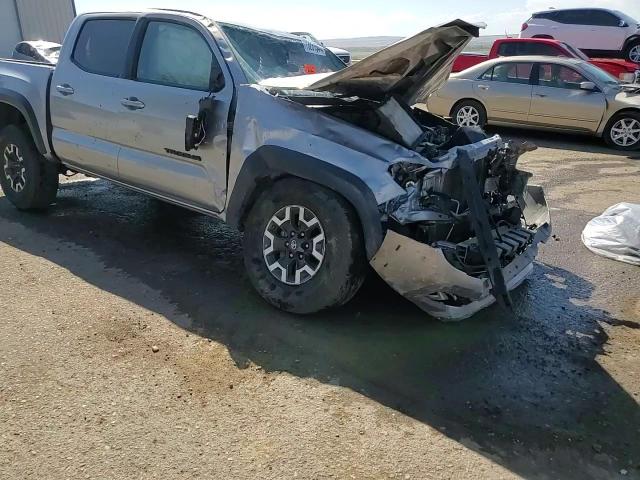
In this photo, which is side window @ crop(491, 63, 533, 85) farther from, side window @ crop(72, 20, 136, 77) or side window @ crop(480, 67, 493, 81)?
side window @ crop(72, 20, 136, 77)

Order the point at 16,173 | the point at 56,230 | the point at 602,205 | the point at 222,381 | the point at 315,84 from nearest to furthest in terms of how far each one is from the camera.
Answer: the point at 222,381
the point at 315,84
the point at 56,230
the point at 16,173
the point at 602,205

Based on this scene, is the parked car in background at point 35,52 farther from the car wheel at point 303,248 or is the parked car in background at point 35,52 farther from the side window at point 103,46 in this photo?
the car wheel at point 303,248

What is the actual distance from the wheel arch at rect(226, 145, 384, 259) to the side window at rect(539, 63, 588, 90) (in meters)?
8.54

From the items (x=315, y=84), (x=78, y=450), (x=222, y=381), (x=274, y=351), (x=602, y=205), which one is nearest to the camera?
(x=78, y=450)

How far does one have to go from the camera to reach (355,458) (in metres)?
2.49

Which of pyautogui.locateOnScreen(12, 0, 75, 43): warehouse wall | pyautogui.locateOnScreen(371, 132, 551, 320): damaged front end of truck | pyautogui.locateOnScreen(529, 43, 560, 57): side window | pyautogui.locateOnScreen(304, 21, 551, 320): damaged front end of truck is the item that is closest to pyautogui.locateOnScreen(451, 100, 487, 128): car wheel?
pyautogui.locateOnScreen(529, 43, 560, 57): side window

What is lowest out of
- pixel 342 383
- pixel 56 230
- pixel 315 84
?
pixel 56 230

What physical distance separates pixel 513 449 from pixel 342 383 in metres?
0.92

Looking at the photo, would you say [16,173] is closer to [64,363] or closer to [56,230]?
[56,230]

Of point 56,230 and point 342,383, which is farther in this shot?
point 56,230

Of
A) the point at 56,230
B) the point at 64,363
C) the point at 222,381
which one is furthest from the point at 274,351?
the point at 56,230

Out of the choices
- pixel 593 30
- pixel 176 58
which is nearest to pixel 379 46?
pixel 593 30

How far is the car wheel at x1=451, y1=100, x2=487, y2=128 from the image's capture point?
437 inches

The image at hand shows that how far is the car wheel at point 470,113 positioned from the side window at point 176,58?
783 centimetres
